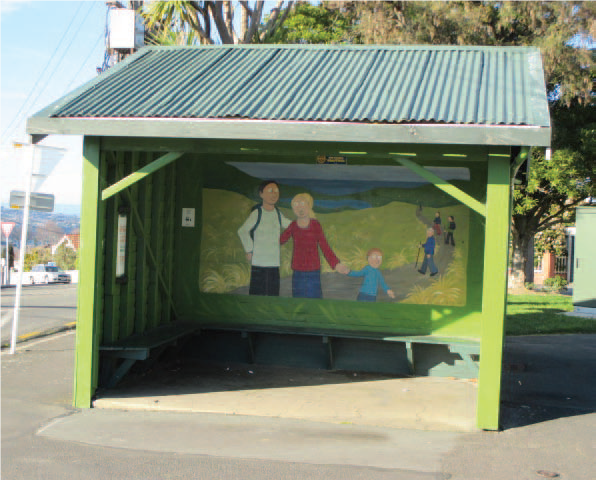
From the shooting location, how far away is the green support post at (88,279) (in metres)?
8.08

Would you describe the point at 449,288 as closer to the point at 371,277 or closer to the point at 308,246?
the point at 371,277

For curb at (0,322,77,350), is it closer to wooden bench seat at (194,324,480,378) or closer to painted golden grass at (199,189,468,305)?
painted golden grass at (199,189,468,305)

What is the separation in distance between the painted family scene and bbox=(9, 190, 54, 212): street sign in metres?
3.43

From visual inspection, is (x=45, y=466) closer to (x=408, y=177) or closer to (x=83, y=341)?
(x=83, y=341)

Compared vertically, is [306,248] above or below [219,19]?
below

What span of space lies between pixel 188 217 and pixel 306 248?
1.80 meters

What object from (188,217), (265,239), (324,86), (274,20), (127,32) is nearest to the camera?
(324,86)

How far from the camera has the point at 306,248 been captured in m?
10.5

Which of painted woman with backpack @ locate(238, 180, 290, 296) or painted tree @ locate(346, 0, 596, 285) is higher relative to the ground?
painted tree @ locate(346, 0, 596, 285)

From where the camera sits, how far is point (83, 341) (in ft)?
26.7

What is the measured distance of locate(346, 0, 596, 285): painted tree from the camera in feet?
69.0

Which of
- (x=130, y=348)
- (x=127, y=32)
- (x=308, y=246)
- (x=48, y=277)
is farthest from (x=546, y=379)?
(x=48, y=277)

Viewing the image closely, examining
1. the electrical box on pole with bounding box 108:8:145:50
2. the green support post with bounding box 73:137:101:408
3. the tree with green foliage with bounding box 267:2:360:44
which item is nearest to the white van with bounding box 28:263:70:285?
the tree with green foliage with bounding box 267:2:360:44

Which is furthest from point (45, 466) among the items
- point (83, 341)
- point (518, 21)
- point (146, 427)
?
point (518, 21)
